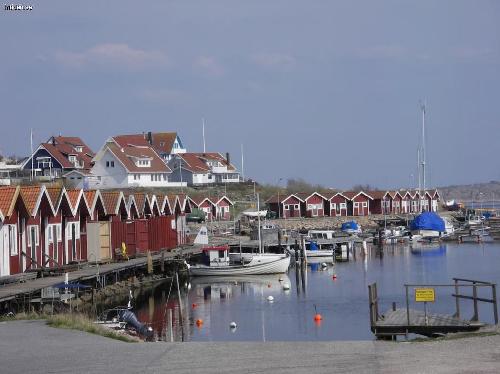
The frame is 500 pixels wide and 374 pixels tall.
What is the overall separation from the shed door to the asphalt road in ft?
106

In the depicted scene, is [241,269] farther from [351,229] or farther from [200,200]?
[200,200]

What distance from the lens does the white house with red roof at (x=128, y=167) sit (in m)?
112

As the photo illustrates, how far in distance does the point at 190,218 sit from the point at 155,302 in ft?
183

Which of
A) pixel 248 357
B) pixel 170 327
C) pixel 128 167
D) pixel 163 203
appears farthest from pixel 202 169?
pixel 248 357

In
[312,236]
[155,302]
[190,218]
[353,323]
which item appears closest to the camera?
[353,323]

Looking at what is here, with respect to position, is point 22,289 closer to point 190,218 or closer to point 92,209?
point 92,209

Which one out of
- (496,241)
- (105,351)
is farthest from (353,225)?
(105,351)

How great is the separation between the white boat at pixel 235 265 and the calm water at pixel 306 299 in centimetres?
69

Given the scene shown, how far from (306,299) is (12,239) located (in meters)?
16.3

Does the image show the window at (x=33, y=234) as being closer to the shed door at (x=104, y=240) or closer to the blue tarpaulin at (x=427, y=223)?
the shed door at (x=104, y=240)

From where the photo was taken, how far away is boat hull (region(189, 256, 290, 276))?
60.6m

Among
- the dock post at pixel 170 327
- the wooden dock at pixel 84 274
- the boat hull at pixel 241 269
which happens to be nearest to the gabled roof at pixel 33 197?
the wooden dock at pixel 84 274

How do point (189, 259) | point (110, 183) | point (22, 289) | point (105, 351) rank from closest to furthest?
point (105, 351), point (22, 289), point (189, 259), point (110, 183)

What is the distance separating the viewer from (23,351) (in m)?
18.2
